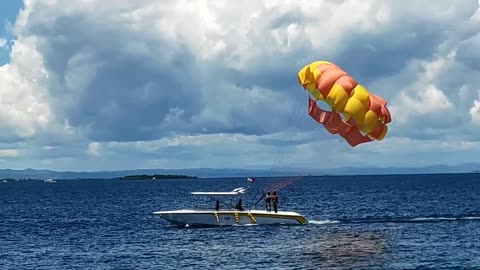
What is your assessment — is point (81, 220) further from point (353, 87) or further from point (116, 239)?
point (353, 87)

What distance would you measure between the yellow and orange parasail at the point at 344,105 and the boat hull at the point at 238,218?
55.9ft

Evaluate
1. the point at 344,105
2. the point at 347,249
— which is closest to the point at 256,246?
the point at 347,249

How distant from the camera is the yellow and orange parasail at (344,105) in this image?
45812 mm

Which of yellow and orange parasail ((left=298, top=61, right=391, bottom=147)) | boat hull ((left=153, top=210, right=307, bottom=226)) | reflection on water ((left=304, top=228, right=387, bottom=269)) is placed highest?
yellow and orange parasail ((left=298, top=61, right=391, bottom=147))

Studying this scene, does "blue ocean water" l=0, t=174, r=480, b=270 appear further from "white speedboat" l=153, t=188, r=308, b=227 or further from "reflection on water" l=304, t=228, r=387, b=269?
"white speedboat" l=153, t=188, r=308, b=227

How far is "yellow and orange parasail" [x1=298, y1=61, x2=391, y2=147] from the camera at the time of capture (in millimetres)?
45812

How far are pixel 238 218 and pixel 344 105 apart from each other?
2120 cm

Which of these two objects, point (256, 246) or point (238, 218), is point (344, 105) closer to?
point (256, 246)

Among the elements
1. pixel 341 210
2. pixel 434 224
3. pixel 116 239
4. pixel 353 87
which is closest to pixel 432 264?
pixel 353 87

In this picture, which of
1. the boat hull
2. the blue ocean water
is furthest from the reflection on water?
the boat hull

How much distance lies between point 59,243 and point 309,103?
2352 centimetres

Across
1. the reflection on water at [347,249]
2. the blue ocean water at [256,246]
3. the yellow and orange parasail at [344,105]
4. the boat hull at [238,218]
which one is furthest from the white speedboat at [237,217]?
the yellow and orange parasail at [344,105]

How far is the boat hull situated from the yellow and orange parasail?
17028 millimetres

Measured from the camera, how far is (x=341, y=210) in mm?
Answer: 91562
